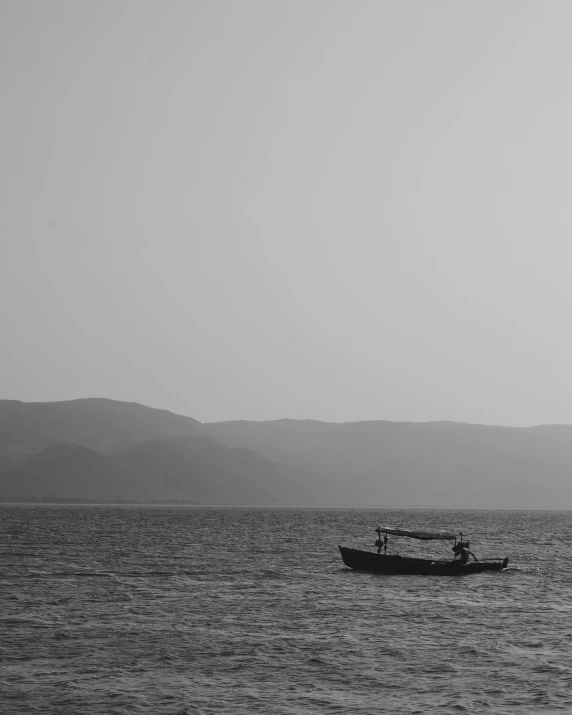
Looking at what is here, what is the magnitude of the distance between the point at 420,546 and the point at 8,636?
96.5 meters

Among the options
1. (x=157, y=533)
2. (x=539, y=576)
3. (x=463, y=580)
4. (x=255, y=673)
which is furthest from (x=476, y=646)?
(x=157, y=533)

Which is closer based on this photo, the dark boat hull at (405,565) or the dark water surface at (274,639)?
the dark water surface at (274,639)

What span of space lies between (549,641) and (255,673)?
1772cm

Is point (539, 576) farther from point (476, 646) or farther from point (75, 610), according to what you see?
point (75, 610)

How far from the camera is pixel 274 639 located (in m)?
46.8

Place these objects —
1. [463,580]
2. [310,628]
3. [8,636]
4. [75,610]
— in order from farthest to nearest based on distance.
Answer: [463,580], [75,610], [310,628], [8,636]

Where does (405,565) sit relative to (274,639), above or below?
above

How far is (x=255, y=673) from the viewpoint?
129 feet

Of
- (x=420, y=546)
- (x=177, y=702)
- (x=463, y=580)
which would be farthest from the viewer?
(x=420, y=546)

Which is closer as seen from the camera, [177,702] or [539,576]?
[177,702]

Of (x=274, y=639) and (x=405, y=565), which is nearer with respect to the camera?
(x=274, y=639)

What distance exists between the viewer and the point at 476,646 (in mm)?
46188

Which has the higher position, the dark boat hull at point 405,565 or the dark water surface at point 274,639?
the dark boat hull at point 405,565

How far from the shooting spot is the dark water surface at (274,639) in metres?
35.2
